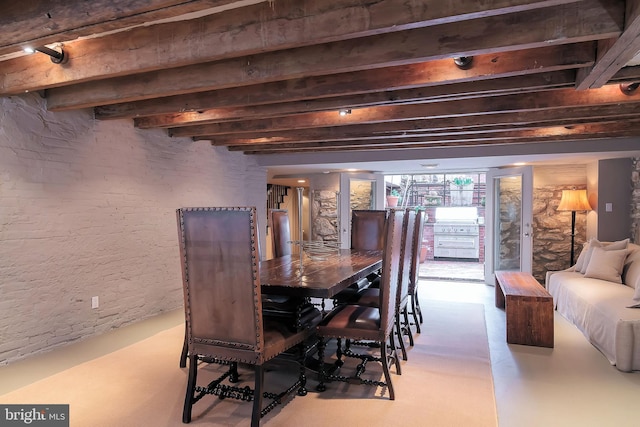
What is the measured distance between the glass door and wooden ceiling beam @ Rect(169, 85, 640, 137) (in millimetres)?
2903

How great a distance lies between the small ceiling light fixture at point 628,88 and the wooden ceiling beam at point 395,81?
0.75m

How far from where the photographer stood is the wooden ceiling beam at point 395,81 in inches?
94.9

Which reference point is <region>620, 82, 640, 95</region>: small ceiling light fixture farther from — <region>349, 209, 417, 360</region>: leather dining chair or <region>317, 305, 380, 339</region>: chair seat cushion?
<region>317, 305, 380, 339</region>: chair seat cushion

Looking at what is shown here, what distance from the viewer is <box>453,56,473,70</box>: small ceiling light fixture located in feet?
8.30

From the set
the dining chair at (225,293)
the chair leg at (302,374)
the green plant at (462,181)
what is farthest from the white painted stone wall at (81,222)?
the green plant at (462,181)

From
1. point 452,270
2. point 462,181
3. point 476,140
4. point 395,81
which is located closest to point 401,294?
point 395,81

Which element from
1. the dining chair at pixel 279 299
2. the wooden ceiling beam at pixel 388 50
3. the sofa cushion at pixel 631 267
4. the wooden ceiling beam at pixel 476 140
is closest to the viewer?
the wooden ceiling beam at pixel 388 50

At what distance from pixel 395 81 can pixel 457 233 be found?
8016 mm

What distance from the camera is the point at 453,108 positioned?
11.8ft

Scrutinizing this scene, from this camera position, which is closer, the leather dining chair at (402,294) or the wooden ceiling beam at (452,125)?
the leather dining chair at (402,294)

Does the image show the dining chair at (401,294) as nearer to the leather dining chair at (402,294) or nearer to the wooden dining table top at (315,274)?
the leather dining chair at (402,294)

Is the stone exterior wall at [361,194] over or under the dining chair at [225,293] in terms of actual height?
over

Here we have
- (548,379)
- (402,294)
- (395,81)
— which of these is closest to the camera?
(395,81)

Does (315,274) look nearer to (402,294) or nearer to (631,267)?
(402,294)
